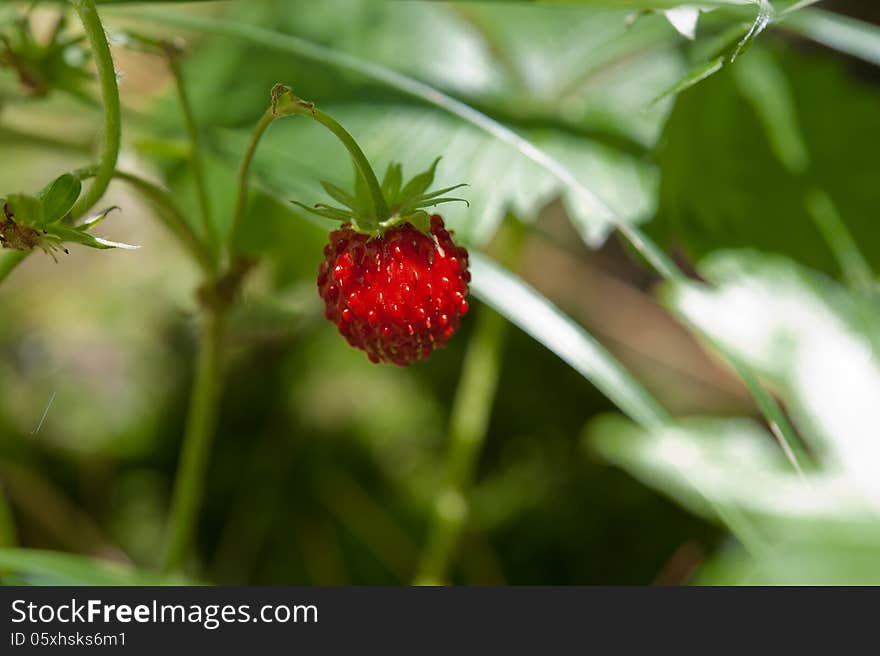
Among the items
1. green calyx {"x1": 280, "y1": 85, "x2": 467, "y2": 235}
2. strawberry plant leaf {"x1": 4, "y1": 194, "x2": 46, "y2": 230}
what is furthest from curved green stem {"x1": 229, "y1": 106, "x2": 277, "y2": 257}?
strawberry plant leaf {"x1": 4, "y1": 194, "x2": 46, "y2": 230}

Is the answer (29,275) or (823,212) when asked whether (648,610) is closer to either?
(823,212)

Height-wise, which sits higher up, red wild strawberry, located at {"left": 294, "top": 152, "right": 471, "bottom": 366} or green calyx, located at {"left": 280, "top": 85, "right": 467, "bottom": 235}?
green calyx, located at {"left": 280, "top": 85, "right": 467, "bottom": 235}

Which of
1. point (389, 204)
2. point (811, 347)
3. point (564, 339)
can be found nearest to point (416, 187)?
point (389, 204)

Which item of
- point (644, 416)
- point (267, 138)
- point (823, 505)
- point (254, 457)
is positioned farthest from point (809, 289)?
point (254, 457)

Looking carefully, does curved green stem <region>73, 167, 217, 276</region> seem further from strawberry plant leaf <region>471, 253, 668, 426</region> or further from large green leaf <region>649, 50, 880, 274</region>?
large green leaf <region>649, 50, 880, 274</region>

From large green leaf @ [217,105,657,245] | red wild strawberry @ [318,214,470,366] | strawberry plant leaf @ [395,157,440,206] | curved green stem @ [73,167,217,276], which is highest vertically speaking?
large green leaf @ [217,105,657,245]

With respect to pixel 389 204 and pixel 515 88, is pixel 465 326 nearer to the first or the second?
pixel 515 88
